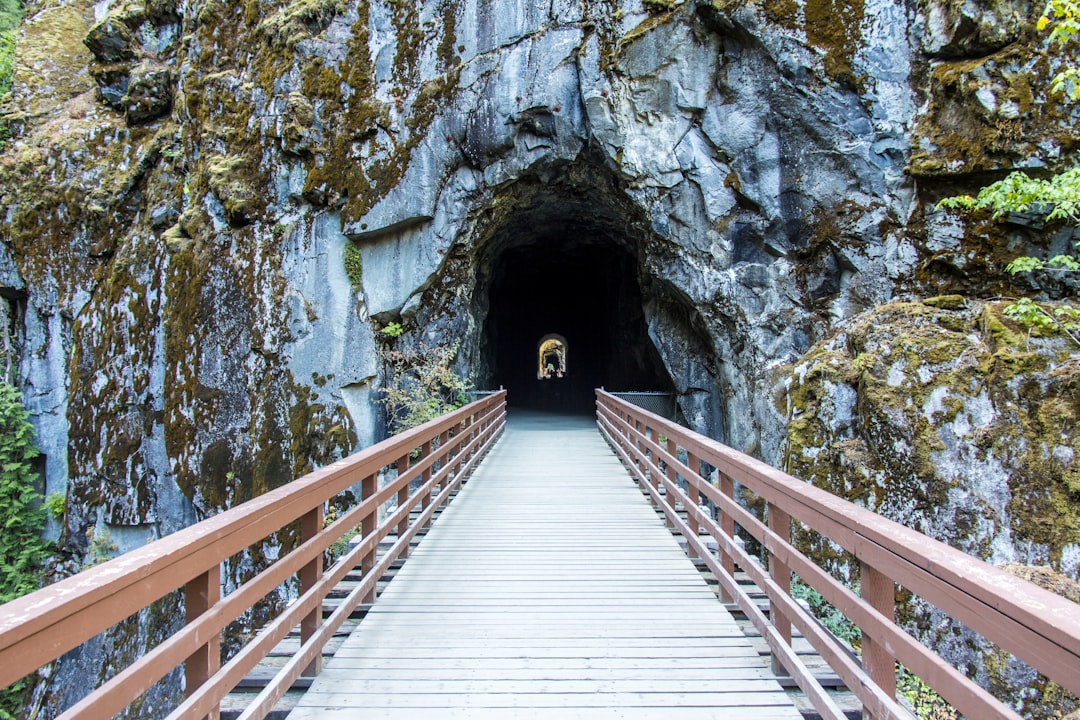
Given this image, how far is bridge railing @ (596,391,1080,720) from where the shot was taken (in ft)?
3.81

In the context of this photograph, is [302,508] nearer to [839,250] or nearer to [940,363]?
[940,363]

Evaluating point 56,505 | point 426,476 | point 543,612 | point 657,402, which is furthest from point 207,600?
point 56,505

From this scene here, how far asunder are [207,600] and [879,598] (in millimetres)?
2240

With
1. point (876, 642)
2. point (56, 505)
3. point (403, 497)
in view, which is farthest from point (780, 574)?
point (56, 505)

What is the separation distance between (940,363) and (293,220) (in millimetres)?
10932

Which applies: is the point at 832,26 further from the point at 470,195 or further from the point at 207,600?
the point at 207,600

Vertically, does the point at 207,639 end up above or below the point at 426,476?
above

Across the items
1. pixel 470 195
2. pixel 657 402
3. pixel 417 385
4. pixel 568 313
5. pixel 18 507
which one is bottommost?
pixel 18 507

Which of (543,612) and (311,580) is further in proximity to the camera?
(543,612)

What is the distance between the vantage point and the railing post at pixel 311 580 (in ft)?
7.93

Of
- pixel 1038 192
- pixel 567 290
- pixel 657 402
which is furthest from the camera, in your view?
pixel 567 290

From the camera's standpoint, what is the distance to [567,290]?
941 inches

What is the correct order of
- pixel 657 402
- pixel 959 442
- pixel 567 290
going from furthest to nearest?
pixel 567 290
pixel 657 402
pixel 959 442

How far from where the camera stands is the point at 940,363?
5.99m
